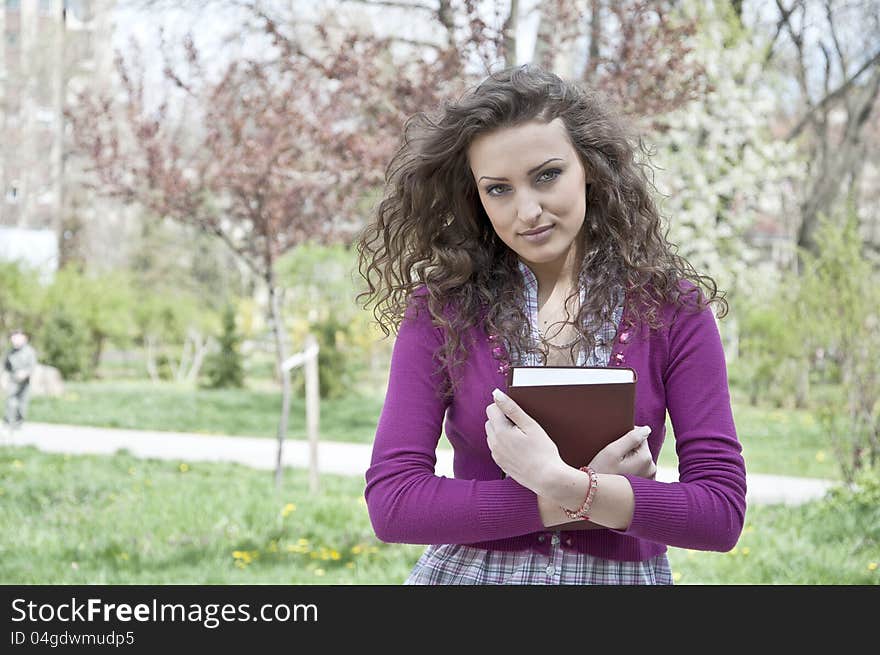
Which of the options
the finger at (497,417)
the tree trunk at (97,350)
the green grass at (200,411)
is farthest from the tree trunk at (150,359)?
the finger at (497,417)

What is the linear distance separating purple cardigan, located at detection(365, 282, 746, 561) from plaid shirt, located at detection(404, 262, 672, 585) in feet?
0.05

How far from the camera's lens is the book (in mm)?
1310

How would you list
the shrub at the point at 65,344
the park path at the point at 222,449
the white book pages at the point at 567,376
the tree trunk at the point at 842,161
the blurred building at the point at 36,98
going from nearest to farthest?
the white book pages at the point at 567,376, the park path at the point at 222,449, the tree trunk at the point at 842,161, the shrub at the point at 65,344, the blurred building at the point at 36,98

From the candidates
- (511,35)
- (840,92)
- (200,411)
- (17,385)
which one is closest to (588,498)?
(511,35)

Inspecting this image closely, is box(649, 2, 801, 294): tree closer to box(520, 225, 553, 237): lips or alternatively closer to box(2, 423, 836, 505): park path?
box(2, 423, 836, 505): park path

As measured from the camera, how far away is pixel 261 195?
7.09 m

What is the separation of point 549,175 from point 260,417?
38.5ft

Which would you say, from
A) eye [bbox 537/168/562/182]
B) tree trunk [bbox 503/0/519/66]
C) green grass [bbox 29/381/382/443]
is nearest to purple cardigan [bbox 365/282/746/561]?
eye [bbox 537/168/562/182]

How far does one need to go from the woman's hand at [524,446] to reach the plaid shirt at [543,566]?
0.20m

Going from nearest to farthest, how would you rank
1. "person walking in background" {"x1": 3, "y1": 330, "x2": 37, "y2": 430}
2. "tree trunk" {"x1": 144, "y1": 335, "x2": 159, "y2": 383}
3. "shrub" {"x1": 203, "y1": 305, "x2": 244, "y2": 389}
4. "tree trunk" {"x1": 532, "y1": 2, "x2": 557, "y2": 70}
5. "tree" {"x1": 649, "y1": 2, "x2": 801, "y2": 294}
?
"tree trunk" {"x1": 532, "y1": 2, "x2": 557, "y2": 70}
"tree" {"x1": 649, "y1": 2, "x2": 801, "y2": 294}
"person walking in background" {"x1": 3, "y1": 330, "x2": 37, "y2": 430}
"shrub" {"x1": 203, "y1": 305, "x2": 244, "y2": 389}
"tree trunk" {"x1": 144, "y1": 335, "x2": 159, "y2": 383}

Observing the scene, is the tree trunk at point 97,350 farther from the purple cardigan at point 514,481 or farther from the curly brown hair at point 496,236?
the purple cardigan at point 514,481

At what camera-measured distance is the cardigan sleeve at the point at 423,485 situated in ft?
4.58
